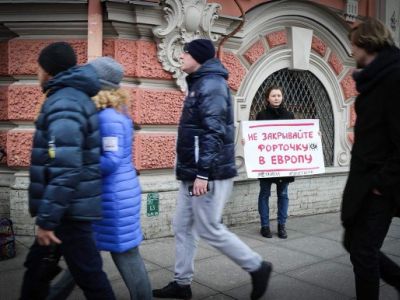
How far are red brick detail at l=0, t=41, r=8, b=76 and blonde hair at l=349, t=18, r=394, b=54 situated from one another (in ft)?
12.7

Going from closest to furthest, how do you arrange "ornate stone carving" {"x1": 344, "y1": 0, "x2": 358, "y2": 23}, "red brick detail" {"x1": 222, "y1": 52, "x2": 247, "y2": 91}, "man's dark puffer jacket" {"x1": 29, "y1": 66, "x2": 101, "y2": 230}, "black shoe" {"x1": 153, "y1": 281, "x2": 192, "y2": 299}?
"man's dark puffer jacket" {"x1": 29, "y1": 66, "x2": 101, "y2": 230} → "black shoe" {"x1": 153, "y1": 281, "x2": 192, "y2": 299} → "red brick detail" {"x1": 222, "y1": 52, "x2": 247, "y2": 91} → "ornate stone carving" {"x1": 344, "y1": 0, "x2": 358, "y2": 23}

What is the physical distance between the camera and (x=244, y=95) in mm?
6047

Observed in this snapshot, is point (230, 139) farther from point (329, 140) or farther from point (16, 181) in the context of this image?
point (329, 140)

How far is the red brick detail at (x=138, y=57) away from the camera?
5066 mm

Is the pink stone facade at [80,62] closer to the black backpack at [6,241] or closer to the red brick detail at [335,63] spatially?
the black backpack at [6,241]

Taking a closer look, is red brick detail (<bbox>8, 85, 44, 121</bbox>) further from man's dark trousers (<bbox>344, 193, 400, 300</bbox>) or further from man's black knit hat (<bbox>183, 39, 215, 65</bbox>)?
man's dark trousers (<bbox>344, 193, 400, 300</bbox>)

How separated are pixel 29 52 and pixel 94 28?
0.79 m

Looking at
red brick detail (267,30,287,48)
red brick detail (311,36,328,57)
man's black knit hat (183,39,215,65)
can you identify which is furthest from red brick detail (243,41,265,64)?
man's black knit hat (183,39,215,65)

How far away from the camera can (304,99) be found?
686 centimetres

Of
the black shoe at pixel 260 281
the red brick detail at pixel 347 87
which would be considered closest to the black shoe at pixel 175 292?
the black shoe at pixel 260 281

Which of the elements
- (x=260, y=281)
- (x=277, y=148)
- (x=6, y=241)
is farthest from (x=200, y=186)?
(x=277, y=148)

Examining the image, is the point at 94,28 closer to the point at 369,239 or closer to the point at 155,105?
the point at 155,105

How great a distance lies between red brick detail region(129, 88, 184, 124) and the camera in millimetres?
5129

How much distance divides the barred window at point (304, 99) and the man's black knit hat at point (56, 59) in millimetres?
3944
